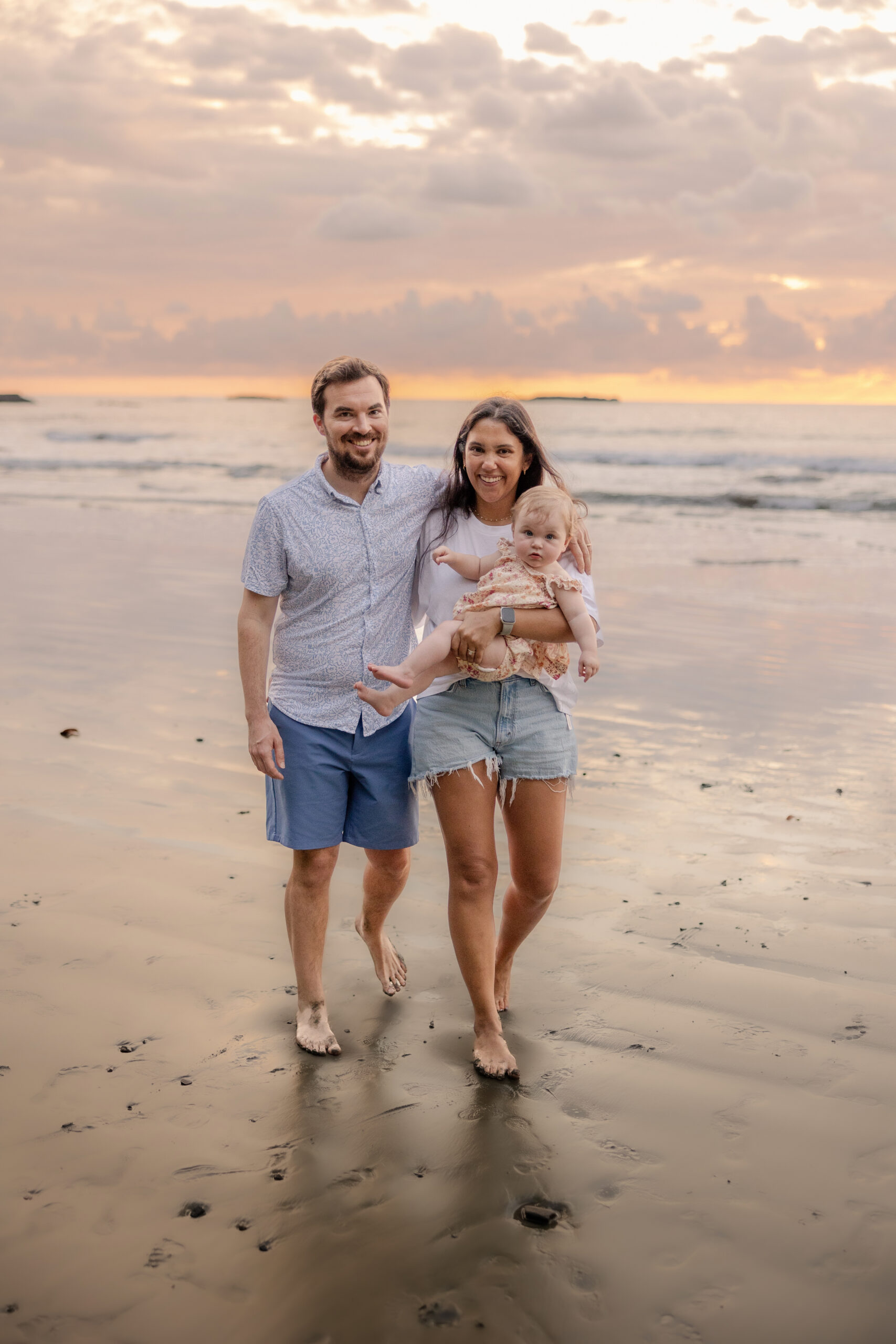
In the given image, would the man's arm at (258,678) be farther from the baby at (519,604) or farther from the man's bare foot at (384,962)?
the man's bare foot at (384,962)

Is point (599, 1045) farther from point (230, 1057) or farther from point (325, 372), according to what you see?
point (325, 372)

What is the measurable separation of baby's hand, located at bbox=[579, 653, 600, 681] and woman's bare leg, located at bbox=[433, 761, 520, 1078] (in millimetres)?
409

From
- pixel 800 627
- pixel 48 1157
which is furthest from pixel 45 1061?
pixel 800 627

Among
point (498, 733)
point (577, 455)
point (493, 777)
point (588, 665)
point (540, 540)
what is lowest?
point (493, 777)

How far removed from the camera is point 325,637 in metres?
3.25

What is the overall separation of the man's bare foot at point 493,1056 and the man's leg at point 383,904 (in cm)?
50

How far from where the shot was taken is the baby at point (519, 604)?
3072 mm

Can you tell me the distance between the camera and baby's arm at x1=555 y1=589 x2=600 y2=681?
10.2 feet

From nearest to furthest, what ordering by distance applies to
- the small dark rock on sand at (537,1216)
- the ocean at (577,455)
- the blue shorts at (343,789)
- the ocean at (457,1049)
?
1. the ocean at (457,1049)
2. the small dark rock on sand at (537,1216)
3. the blue shorts at (343,789)
4. the ocean at (577,455)

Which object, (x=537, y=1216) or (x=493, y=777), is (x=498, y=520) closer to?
(x=493, y=777)

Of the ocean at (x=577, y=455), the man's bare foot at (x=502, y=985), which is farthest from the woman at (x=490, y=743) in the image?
the ocean at (x=577, y=455)

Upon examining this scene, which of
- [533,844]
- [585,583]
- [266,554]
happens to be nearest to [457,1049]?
[533,844]

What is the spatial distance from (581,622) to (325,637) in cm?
77

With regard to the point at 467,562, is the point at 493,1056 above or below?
below
